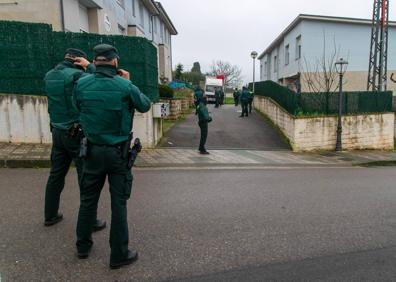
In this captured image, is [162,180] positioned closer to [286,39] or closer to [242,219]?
[242,219]

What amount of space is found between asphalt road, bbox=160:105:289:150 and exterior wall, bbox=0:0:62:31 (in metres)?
5.19

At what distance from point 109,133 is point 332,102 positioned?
1119cm

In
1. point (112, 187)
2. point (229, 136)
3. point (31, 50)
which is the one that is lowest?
point (229, 136)

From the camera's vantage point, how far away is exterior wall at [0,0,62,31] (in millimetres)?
10703

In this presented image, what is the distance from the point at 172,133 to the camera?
12.8 metres

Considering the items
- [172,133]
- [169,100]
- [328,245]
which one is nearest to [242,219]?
[328,245]

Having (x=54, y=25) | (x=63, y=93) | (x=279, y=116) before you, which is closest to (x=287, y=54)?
(x=279, y=116)

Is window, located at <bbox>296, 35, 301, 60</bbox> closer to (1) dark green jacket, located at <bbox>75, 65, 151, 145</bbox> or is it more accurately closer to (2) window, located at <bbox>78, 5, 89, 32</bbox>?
(2) window, located at <bbox>78, 5, 89, 32</bbox>

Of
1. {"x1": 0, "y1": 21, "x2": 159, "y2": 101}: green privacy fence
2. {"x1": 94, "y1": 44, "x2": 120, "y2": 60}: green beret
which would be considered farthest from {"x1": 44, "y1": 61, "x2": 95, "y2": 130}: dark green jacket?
{"x1": 0, "y1": 21, "x2": 159, "y2": 101}: green privacy fence

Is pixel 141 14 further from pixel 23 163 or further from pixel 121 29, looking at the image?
pixel 23 163

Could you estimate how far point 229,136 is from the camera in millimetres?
13016

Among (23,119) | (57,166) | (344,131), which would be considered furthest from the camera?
(344,131)

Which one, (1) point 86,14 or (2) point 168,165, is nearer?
(2) point 168,165

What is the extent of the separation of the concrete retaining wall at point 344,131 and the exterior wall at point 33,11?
Result: 27.5ft
